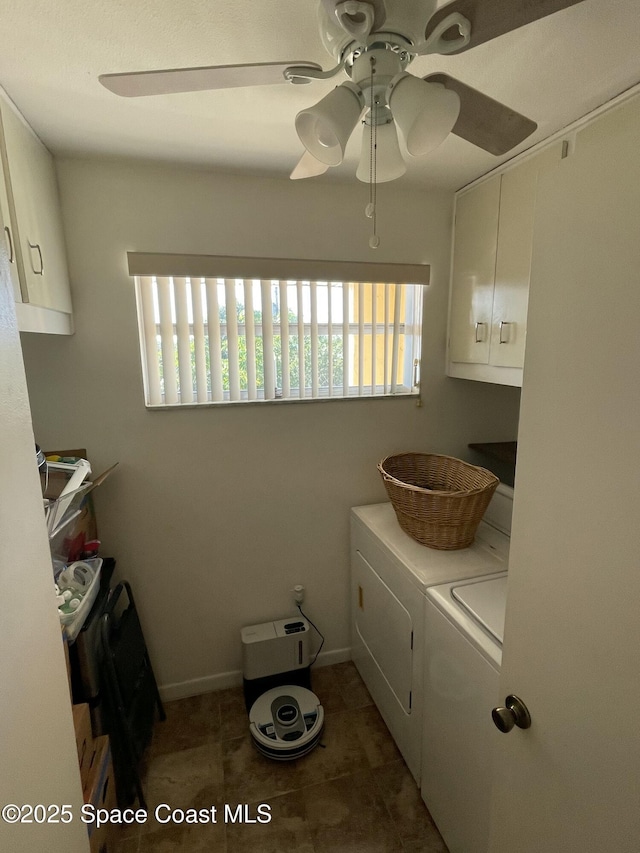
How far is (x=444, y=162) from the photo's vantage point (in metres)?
1.58

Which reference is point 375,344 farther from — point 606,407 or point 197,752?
point 197,752

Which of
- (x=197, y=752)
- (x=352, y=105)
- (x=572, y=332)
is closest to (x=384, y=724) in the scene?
(x=197, y=752)

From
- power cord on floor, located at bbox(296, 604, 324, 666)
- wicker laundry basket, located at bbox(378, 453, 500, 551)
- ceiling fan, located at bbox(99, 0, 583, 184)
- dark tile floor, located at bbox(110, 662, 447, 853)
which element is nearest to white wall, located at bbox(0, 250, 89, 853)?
ceiling fan, located at bbox(99, 0, 583, 184)

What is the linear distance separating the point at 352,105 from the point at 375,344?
123 cm

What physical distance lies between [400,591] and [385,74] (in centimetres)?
156

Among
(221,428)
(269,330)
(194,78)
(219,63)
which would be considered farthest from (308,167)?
(221,428)

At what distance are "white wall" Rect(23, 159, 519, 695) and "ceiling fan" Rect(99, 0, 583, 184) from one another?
2.92ft

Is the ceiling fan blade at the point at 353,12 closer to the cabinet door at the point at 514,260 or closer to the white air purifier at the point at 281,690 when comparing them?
the cabinet door at the point at 514,260

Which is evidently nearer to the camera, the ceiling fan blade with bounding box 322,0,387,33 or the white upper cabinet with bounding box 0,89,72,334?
the ceiling fan blade with bounding box 322,0,387,33

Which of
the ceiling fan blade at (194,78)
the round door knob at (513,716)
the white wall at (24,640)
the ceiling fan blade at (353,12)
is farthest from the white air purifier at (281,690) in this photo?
the ceiling fan blade at (353,12)

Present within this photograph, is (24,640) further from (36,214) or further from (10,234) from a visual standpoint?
(36,214)

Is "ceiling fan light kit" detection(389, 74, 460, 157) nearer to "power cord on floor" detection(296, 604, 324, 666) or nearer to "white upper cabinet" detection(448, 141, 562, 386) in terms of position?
"white upper cabinet" detection(448, 141, 562, 386)

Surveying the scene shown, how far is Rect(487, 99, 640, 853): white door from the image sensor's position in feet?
1.98

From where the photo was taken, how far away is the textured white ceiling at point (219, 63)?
856 mm
